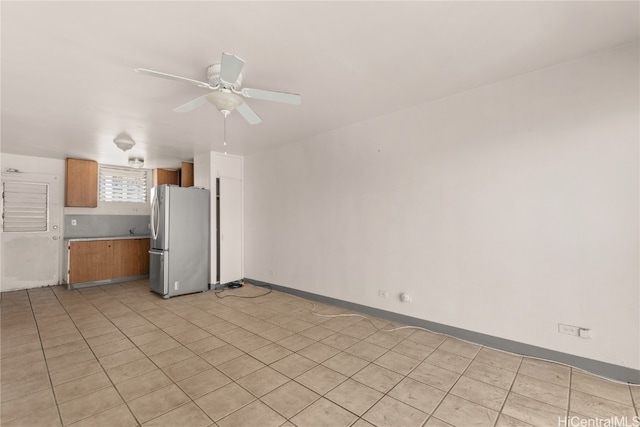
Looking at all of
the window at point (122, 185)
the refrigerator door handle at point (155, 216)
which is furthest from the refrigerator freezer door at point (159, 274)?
the window at point (122, 185)

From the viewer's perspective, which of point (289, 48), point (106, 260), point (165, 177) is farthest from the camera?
point (165, 177)

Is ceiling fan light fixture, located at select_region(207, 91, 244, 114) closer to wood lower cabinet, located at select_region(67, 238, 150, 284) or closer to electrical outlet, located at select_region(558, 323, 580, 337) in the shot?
electrical outlet, located at select_region(558, 323, 580, 337)

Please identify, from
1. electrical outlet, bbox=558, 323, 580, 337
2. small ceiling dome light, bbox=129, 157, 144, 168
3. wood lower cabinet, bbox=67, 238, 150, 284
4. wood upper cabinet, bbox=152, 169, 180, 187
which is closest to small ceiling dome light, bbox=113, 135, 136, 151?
small ceiling dome light, bbox=129, 157, 144, 168

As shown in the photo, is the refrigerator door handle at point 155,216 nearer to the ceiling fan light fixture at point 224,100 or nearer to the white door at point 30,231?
the white door at point 30,231

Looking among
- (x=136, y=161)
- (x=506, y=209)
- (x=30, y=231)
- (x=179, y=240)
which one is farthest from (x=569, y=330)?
(x=30, y=231)

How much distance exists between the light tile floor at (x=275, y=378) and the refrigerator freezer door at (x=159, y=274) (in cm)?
99

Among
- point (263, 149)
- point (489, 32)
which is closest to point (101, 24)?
point (489, 32)

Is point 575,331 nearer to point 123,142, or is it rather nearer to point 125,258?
point 123,142

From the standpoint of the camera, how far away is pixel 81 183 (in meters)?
5.78

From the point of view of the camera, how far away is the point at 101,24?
187 cm

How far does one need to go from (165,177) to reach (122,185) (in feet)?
3.23

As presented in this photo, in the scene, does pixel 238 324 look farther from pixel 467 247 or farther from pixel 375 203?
pixel 467 247

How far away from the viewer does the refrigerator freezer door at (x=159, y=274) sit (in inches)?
183

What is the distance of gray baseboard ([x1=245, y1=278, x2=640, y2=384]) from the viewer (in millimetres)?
2206
